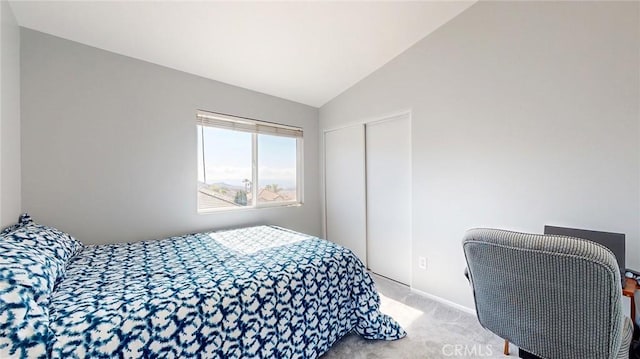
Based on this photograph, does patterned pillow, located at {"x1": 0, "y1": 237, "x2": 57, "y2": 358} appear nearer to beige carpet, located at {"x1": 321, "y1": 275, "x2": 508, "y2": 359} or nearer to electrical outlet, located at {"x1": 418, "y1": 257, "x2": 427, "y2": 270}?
beige carpet, located at {"x1": 321, "y1": 275, "x2": 508, "y2": 359}

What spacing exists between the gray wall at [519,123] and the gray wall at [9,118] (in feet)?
9.69

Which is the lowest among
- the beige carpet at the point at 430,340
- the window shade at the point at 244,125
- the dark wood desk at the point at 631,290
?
the beige carpet at the point at 430,340

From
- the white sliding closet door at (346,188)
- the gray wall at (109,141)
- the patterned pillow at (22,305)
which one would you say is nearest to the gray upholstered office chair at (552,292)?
the patterned pillow at (22,305)

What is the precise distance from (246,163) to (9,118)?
177cm

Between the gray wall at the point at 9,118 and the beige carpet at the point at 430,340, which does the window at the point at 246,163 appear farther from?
the beige carpet at the point at 430,340

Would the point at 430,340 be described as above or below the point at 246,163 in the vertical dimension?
below

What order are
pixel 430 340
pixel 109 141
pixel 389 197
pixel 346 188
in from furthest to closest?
1. pixel 346 188
2. pixel 389 197
3. pixel 109 141
4. pixel 430 340

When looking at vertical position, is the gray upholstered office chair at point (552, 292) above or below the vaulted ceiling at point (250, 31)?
below

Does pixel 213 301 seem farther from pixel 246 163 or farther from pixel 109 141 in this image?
pixel 246 163

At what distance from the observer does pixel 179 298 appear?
1.12 meters

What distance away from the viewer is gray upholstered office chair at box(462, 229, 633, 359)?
2.99ft

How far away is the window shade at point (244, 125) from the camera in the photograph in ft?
8.38

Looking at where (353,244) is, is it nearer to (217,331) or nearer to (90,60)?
(217,331)

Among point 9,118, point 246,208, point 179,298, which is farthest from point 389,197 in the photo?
point 9,118
